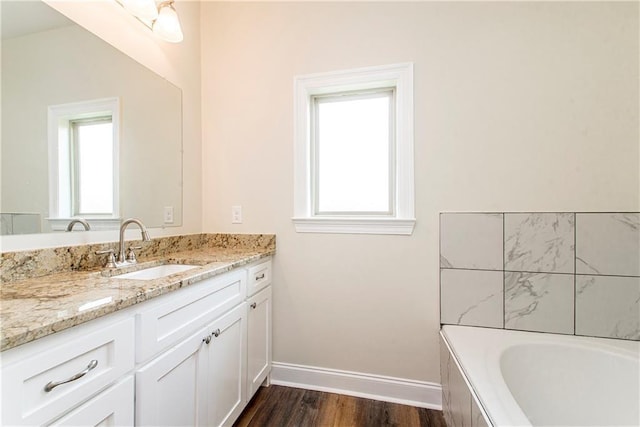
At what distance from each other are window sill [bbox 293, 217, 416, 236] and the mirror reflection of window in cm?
97

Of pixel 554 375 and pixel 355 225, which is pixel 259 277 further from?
pixel 554 375

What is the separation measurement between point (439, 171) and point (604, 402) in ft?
4.11

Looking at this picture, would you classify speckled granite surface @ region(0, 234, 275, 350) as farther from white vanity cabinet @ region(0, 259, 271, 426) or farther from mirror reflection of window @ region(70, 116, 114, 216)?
mirror reflection of window @ region(70, 116, 114, 216)

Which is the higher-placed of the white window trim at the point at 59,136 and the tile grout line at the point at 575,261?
the white window trim at the point at 59,136

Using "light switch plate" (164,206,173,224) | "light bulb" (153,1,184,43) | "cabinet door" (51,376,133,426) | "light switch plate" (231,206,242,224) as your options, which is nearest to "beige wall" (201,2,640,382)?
"light switch plate" (231,206,242,224)

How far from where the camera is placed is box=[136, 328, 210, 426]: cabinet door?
31.9 inches

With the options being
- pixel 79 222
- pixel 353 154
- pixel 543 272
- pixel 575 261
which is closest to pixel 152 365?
pixel 79 222

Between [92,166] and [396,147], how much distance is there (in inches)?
61.3

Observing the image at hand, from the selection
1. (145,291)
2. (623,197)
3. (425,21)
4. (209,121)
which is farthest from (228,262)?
(623,197)

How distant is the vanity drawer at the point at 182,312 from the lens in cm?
81

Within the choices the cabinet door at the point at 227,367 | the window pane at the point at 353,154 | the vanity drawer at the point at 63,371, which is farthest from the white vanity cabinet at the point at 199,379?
the window pane at the point at 353,154

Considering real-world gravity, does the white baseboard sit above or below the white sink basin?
below

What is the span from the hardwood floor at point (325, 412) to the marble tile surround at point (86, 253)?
896mm

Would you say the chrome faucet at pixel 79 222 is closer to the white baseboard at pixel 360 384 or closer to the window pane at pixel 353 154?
the window pane at pixel 353 154
